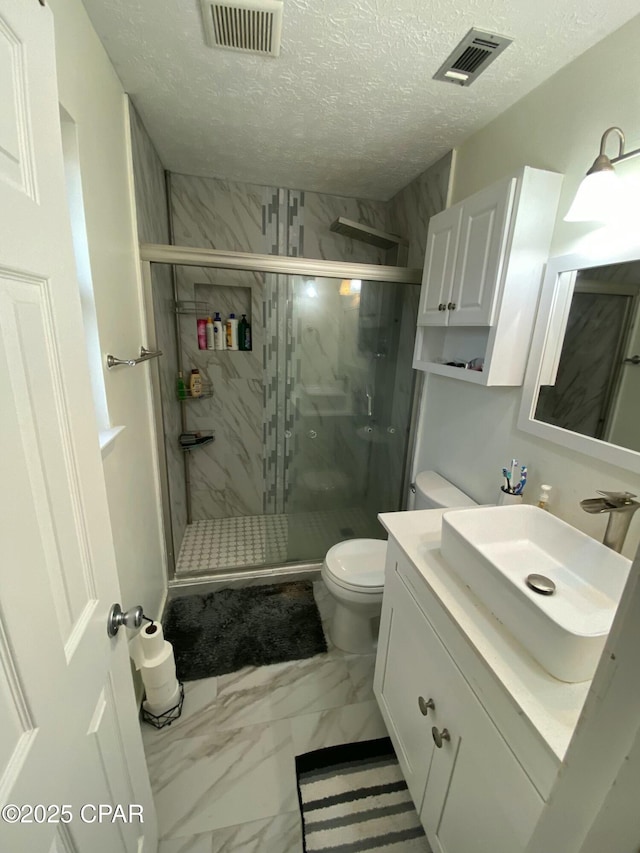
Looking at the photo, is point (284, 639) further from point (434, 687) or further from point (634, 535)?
point (634, 535)

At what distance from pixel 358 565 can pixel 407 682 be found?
0.60m

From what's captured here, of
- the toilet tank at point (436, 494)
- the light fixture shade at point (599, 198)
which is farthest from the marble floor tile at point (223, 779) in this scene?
the light fixture shade at point (599, 198)

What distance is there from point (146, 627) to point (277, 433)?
59.9 inches

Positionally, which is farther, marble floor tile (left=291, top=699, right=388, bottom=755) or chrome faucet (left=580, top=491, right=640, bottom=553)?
marble floor tile (left=291, top=699, right=388, bottom=755)

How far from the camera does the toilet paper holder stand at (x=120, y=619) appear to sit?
0.76 m

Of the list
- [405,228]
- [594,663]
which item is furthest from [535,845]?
[405,228]

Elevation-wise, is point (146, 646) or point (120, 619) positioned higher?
point (120, 619)

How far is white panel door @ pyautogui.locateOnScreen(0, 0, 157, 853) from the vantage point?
436 millimetres

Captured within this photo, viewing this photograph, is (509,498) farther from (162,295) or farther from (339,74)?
(162,295)

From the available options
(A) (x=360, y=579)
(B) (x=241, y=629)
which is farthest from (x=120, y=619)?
(B) (x=241, y=629)

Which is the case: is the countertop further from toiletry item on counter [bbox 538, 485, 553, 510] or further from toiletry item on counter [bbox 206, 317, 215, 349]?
toiletry item on counter [bbox 206, 317, 215, 349]

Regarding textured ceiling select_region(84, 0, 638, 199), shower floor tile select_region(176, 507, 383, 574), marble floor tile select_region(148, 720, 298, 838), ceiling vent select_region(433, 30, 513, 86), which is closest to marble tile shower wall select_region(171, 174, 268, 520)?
shower floor tile select_region(176, 507, 383, 574)

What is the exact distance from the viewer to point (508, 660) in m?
0.75

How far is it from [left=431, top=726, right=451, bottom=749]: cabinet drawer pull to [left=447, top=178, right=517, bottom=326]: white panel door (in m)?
1.31
